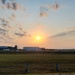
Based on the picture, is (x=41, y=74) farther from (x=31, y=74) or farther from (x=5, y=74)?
(x=5, y=74)

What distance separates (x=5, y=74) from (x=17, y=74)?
1384 mm

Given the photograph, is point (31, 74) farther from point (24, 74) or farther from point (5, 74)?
point (5, 74)

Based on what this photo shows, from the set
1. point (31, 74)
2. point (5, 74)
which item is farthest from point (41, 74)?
point (5, 74)

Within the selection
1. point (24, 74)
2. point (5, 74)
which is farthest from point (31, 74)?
point (5, 74)

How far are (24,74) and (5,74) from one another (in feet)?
7.02

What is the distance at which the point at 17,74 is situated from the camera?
26359mm

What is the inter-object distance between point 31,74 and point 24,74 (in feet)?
2.62

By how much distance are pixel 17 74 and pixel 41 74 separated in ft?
8.79

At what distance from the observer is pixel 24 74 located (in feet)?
86.7

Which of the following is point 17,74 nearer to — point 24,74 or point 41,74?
point 24,74

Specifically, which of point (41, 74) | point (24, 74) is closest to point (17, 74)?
point (24, 74)

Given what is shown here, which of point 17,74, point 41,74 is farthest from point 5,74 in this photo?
point 41,74

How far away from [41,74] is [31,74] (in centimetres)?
114

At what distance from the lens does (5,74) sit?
2661 cm
